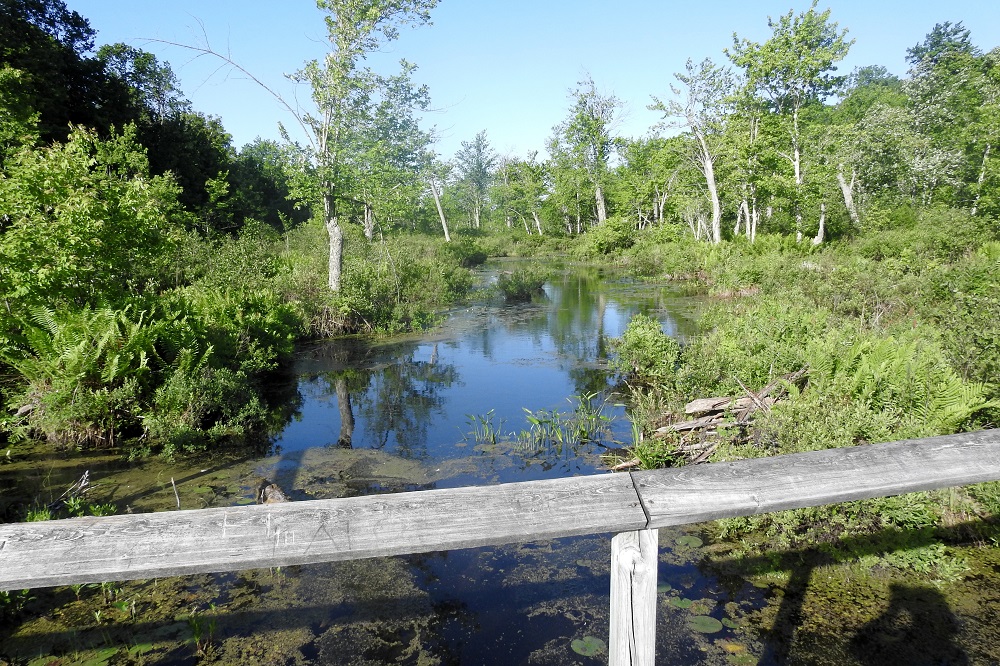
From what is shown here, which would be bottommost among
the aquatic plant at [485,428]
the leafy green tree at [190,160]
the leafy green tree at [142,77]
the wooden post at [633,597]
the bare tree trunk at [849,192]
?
the aquatic plant at [485,428]

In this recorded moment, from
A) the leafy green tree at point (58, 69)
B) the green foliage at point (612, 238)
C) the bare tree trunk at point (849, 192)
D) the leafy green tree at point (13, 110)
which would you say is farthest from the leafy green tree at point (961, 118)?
the leafy green tree at point (58, 69)

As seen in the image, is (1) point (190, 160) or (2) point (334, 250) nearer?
(2) point (334, 250)

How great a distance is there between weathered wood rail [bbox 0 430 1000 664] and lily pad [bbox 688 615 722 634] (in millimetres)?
2276

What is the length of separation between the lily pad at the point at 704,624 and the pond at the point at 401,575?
0.04 feet

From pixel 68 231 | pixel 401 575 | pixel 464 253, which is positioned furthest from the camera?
pixel 464 253

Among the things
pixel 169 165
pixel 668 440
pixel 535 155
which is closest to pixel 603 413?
pixel 668 440

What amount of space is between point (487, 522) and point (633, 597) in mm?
586

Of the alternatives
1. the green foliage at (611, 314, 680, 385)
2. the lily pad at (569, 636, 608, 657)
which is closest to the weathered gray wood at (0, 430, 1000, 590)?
the lily pad at (569, 636, 608, 657)

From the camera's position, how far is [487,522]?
1.80 meters

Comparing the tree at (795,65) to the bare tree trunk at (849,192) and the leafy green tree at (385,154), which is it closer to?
the bare tree trunk at (849,192)

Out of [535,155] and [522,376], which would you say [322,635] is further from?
[535,155]

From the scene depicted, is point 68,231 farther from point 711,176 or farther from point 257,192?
point 257,192

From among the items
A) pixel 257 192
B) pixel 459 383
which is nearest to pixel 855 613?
pixel 459 383

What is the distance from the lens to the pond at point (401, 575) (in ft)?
12.6
